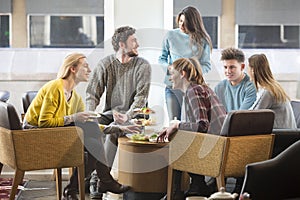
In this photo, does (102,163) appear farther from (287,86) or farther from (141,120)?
(287,86)

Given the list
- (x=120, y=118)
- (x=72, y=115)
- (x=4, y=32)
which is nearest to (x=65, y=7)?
(x=4, y=32)

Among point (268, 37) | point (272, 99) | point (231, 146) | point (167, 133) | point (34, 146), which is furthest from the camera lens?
point (268, 37)

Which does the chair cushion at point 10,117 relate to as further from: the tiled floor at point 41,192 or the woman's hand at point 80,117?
the tiled floor at point 41,192

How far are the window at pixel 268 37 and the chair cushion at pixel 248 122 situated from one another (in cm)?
249

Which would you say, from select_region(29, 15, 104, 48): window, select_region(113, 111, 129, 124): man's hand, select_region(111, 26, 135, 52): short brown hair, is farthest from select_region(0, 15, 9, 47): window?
select_region(113, 111, 129, 124): man's hand

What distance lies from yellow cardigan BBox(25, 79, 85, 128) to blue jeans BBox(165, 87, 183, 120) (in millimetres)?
1196

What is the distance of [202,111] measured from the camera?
546cm

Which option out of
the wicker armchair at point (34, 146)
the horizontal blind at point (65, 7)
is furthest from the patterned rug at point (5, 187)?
the horizontal blind at point (65, 7)

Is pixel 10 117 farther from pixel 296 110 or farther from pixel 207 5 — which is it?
pixel 207 5

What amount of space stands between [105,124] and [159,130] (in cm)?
58

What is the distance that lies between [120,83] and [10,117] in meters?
1.15

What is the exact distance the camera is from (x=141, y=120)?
19.9 ft

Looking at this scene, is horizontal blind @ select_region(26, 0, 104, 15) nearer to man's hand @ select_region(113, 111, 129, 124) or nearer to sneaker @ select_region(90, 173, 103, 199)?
man's hand @ select_region(113, 111, 129, 124)

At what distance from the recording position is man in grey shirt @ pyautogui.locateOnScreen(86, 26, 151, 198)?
605cm
